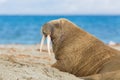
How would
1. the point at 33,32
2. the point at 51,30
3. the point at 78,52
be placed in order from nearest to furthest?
1. the point at 78,52
2. the point at 51,30
3. the point at 33,32

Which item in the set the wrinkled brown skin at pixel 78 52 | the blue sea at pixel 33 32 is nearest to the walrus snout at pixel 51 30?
the wrinkled brown skin at pixel 78 52

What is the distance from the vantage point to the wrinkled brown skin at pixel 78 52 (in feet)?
23.6

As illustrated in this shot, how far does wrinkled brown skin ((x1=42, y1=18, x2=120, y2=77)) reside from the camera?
7.21m

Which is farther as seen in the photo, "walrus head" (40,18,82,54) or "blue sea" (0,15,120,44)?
"blue sea" (0,15,120,44)

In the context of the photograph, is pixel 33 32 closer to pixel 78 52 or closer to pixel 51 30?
pixel 51 30

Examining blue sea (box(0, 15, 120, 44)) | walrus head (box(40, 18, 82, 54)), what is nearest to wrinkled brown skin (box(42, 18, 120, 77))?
walrus head (box(40, 18, 82, 54))

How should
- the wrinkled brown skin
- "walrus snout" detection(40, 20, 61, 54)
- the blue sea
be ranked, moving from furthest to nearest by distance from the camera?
the blue sea
"walrus snout" detection(40, 20, 61, 54)
the wrinkled brown skin

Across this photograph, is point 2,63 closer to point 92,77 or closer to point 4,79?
point 4,79

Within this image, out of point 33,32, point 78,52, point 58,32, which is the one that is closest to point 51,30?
point 58,32

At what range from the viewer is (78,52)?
740cm

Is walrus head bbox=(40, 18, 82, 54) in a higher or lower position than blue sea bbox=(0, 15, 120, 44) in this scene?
higher

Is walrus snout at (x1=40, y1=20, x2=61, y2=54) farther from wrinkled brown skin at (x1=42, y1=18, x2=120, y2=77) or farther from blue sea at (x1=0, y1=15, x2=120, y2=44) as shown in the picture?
blue sea at (x1=0, y1=15, x2=120, y2=44)

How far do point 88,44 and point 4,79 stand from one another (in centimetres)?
261

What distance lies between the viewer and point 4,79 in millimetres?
5160
